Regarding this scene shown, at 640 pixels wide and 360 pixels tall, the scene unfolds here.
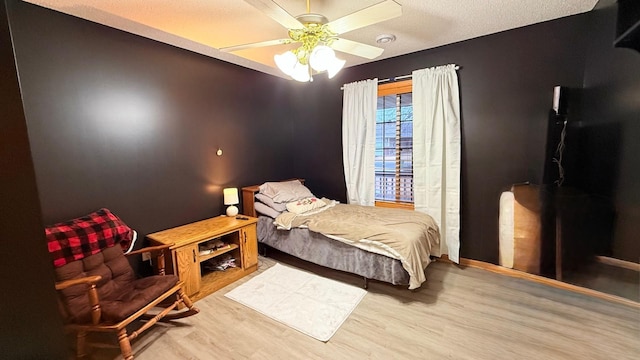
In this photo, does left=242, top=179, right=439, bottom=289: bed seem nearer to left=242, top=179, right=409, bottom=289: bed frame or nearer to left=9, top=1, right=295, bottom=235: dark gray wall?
left=242, top=179, right=409, bottom=289: bed frame

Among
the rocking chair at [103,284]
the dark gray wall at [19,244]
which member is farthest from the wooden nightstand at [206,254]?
the dark gray wall at [19,244]

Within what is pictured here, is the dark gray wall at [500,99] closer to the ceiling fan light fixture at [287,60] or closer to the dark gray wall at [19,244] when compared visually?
the ceiling fan light fixture at [287,60]

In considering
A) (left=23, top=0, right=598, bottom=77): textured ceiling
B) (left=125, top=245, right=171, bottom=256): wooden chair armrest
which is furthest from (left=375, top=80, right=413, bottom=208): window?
(left=125, top=245, right=171, bottom=256): wooden chair armrest

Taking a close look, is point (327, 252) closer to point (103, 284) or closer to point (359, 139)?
point (359, 139)

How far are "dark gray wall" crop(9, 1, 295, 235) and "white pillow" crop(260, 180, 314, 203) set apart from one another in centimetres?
41

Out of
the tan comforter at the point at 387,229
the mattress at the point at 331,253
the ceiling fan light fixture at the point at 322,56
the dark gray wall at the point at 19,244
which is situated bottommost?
the mattress at the point at 331,253

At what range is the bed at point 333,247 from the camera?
2246 mm

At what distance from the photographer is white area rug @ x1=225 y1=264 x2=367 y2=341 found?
2.03m

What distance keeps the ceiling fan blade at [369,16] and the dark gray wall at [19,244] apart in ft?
4.67

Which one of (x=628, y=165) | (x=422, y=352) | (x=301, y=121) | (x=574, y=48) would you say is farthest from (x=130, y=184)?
(x=574, y=48)

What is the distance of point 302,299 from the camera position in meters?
2.35

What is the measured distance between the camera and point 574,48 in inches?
91.6

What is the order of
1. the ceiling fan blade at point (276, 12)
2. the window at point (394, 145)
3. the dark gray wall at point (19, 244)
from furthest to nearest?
1. the window at point (394, 145)
2. the ceiling fan blade at point (276, 12)
3. the dark gray wall at point (19, 244)

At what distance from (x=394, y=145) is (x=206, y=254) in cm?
260
